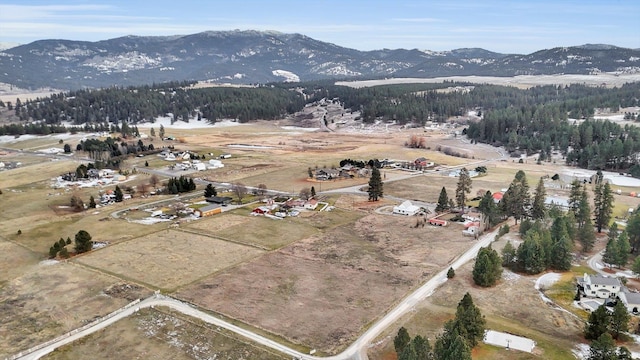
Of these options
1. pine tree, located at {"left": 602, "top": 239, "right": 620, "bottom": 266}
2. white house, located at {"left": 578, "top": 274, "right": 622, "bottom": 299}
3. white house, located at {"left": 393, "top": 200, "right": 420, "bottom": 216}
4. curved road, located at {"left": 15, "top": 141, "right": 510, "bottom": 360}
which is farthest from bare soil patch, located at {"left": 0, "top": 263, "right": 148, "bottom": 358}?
pine tree, located at {"left": 602, "top": 239, "right": 620, "bottom": 266}

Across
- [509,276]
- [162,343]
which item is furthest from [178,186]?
[509,276]

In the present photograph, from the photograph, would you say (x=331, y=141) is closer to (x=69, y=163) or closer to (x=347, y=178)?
(x=347, y=178)

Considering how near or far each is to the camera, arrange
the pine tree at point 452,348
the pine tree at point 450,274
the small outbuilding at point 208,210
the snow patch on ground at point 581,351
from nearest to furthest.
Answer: the pine tree at point 452,348 → the snow patch on ground at point 581,351 → the pine tree at point 450,274 → the small outbuilding at point 208,210

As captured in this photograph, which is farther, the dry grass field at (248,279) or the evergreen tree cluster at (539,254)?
the evergreen tree cluster at (539,254)

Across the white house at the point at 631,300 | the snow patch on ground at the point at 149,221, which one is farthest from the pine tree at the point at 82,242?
the white house at the point at 631,300

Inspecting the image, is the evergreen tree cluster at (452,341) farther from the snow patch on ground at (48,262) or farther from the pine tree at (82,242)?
the snow patch on ground at (48,262)

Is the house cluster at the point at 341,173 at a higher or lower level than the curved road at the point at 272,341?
lower

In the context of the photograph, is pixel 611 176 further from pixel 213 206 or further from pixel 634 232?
pixel 213 206

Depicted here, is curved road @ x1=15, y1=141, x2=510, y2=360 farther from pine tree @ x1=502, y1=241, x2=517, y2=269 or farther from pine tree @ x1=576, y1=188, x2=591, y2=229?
pine tree @ x1=576, y1=188, x2=591, y2=229
